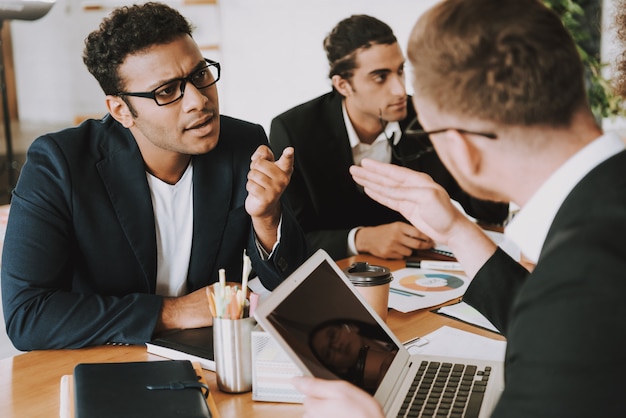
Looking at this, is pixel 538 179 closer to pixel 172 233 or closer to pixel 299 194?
pixel 172 233

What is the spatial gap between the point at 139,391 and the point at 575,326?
71 centimetres

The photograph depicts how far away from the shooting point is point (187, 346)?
4.40ft

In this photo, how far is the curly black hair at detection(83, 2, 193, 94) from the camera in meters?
1.69

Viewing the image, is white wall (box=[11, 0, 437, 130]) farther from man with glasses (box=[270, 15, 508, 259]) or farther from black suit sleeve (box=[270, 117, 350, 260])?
black suit sleeve (box=[270, 117, 350, 260])

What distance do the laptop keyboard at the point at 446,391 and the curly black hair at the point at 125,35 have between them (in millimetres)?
1041

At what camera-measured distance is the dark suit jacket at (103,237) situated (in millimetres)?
1454

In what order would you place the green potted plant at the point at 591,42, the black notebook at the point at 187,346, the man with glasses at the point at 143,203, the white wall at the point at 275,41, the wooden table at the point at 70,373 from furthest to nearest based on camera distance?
the white wall at the point at 275,41
the green potted plant at the point at 591,42
the man with glasses at the point at 143,203
the black notebook at the point at 187,346
the wooden table at the point at 70,373

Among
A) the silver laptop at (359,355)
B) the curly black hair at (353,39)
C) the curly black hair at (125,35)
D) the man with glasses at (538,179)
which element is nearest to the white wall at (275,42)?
the curly black hair at (353,39)

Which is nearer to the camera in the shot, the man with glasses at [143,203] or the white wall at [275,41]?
the man with glasses at [143,203]

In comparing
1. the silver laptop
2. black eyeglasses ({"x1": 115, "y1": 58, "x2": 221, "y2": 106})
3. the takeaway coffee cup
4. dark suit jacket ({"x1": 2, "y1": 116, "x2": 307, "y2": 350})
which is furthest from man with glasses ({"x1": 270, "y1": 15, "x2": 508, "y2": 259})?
the silver laptop

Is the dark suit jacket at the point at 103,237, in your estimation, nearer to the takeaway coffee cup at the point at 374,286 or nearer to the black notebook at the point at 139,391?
the black notebook at the point at 139,391

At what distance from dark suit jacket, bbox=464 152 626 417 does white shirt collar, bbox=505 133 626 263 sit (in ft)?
0.25

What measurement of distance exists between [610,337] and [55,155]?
4.51ft

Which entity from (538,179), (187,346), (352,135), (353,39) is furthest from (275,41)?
(538,179)
